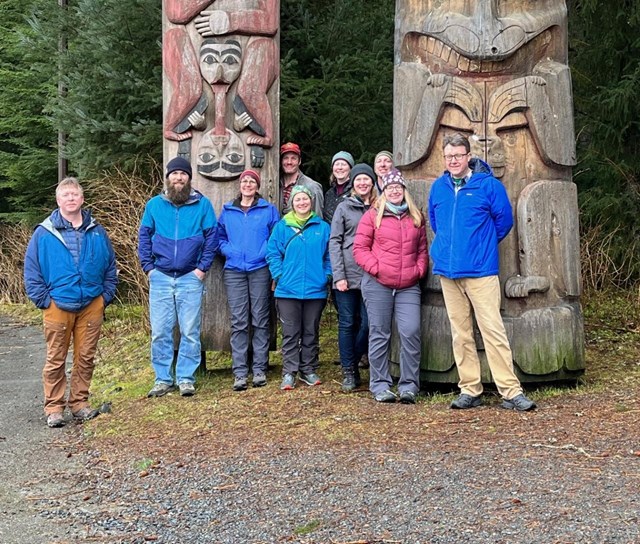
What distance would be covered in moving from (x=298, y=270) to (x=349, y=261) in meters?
0.42

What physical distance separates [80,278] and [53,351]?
1.95ft

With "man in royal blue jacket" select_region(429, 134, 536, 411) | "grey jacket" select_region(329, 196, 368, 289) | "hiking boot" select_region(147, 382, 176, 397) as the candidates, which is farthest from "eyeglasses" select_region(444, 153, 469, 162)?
"hiking boot" select_region(147, 382, 176, 397)

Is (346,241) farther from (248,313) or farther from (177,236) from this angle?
(177,236)

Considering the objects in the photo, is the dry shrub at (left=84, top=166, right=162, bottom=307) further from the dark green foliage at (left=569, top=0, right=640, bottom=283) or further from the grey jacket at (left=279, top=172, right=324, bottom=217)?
the dark green foliage at (left=569, top=0, right=640, bottom=283)

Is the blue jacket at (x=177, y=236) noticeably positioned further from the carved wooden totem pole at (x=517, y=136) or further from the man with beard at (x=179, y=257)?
the carved wooden totem pole at (x=517, y=136)

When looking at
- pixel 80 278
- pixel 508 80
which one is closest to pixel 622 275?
pixel 508 80

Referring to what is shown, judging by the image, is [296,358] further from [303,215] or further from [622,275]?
[622,275]

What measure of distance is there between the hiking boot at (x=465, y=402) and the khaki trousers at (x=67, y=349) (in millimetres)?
2759

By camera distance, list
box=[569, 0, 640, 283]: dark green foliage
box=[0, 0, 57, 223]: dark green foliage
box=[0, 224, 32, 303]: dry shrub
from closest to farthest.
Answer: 1. box=[569, 0, 640, 283]: dark green foliage
2. box=[0, 224, 32, 303]: dry shrub
3. box=[0, 0, 57, 223]: dark green foliage

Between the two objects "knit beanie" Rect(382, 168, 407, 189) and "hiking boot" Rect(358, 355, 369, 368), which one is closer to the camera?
"knit beanie" Rect(382, 168, 407, 189)

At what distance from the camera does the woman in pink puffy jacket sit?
6516 millimetres

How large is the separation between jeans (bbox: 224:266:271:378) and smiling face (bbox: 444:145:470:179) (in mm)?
1885

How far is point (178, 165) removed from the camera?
6988mm

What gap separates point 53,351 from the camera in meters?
6.60
